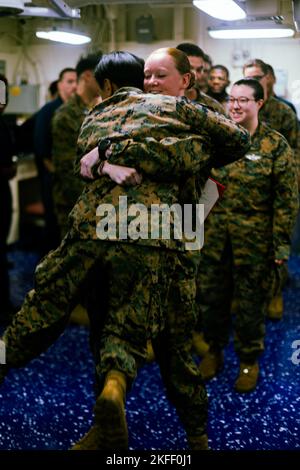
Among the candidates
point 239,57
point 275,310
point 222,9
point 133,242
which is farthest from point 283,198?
point 275,310

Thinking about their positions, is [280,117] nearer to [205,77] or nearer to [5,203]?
[205,77]

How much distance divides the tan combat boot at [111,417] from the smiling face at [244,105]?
4.41 feet

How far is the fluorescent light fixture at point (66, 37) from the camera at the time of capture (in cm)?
274

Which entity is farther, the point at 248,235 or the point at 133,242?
the point at 248,235

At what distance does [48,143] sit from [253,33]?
7.17 ft

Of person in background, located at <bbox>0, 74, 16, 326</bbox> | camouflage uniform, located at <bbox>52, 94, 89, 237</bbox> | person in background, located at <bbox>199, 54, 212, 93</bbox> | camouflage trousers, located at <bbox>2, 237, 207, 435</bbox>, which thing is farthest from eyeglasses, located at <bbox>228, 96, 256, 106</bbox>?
person in background, located at <bbox>0, 74, 16, 326</bbox>

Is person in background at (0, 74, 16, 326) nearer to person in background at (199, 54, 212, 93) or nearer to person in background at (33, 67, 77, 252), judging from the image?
person in background at (33, 67, 77, 252)

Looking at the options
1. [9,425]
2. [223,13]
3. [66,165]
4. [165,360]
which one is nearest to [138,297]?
[165,360]

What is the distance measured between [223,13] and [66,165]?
62.6 inches

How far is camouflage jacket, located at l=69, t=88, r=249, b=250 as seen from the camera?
1.90m

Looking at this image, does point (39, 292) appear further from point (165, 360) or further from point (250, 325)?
point (250, 325)

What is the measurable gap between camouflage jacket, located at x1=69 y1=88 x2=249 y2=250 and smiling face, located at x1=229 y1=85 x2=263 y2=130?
2.21 ft

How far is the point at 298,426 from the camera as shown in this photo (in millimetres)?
2660

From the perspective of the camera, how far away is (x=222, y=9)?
2424 millimetres
